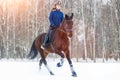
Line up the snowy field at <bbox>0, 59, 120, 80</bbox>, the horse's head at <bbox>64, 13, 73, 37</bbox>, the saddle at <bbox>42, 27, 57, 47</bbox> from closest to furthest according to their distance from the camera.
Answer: the snowy field at <bbox>0, 59, 120, 80</bbox> < the horse's head at <bbox>64, 13, 73, 37</bbox> < the saddle at <bbox>42, 27, 57, 47</bbox>

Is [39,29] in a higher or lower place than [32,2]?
lower

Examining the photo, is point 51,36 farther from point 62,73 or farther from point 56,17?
point 62,73

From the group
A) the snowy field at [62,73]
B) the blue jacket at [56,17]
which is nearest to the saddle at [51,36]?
the blue jacket at [56,17]

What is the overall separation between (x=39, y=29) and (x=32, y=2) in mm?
5443

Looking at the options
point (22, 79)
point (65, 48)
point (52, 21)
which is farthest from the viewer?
point (52, 21)

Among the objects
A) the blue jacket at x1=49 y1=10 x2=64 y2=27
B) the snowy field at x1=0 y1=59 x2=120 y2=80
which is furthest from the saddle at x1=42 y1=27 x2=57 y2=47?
the snowy field at x1=0 y1=59 x2=120 y2=80

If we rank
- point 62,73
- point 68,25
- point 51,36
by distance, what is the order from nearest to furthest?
1. point 68,25
2. point 62,73
3. point 51,36

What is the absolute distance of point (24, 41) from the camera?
5059cm

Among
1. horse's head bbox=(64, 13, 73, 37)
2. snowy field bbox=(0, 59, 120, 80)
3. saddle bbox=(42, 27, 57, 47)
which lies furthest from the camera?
saddle bbox=(42, 27, 57, 47)

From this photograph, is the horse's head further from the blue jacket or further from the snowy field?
the snowy field

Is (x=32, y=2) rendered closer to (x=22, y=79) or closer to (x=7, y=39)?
(x=7, y=39)

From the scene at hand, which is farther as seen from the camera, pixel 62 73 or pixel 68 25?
pixel 62 73

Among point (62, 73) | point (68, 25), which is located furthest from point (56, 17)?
point (62, 73)

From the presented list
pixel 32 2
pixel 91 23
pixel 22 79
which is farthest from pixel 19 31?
pixel 22 79
